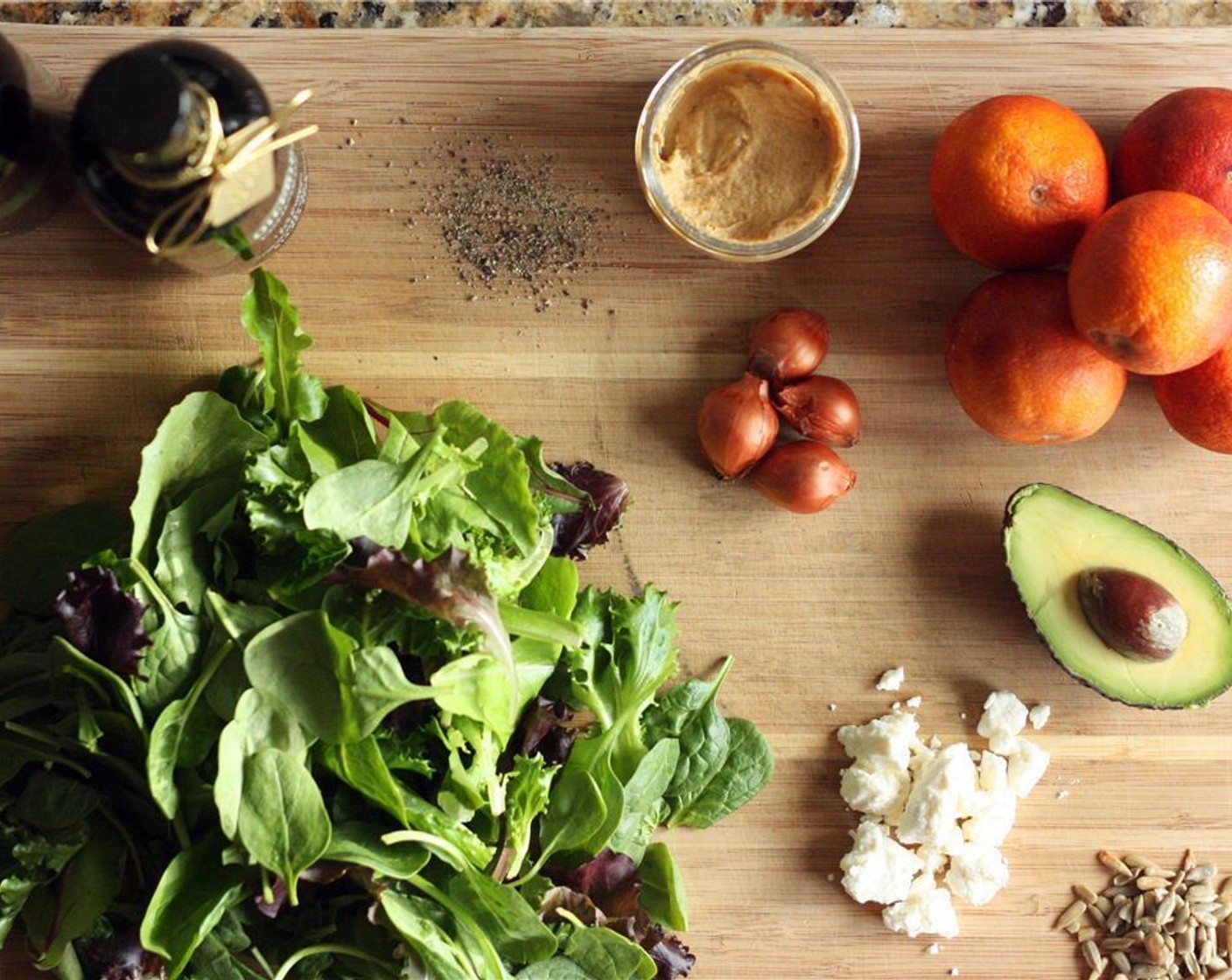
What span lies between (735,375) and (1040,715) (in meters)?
0.47

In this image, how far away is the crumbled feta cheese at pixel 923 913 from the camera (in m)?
1.29

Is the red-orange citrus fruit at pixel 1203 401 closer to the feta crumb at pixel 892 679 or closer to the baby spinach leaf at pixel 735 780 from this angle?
the feta crumb at pixel 892 679

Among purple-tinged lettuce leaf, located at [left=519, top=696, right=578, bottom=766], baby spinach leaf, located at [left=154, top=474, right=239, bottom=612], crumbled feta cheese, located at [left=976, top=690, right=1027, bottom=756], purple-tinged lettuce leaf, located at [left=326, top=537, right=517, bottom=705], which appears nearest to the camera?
purple-tinged lettuce leaf, located at [left=326, top=537, right=517, bottom=705]

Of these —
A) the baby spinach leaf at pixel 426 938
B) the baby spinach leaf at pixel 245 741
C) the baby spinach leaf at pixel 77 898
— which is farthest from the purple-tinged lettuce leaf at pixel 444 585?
the baby spinach leaf at pixel 77 898

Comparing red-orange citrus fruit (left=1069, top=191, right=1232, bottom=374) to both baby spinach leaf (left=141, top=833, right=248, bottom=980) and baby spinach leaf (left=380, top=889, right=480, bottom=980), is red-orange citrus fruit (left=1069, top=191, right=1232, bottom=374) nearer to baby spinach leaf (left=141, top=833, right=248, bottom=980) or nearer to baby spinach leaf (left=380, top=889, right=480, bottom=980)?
baby spinach leaf (left=380, top=889, right=480, bottom=980)

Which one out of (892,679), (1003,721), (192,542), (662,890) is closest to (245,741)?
(192,542)

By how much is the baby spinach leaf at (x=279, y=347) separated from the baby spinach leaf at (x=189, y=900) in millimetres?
383

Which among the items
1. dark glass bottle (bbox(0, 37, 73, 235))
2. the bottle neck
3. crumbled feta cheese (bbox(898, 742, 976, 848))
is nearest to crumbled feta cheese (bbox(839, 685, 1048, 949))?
crumbled feta cheese (bbox(898, 742, 976, 848))

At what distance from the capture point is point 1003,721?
1.32m

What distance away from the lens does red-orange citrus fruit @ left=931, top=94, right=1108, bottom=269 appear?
1.19 meters

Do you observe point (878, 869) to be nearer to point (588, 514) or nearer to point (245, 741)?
point (588, 514)

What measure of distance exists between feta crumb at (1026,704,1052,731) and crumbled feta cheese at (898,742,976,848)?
0.08 metres

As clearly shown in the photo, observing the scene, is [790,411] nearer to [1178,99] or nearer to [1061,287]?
[1061,287]

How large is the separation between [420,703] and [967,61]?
33.2 inches
